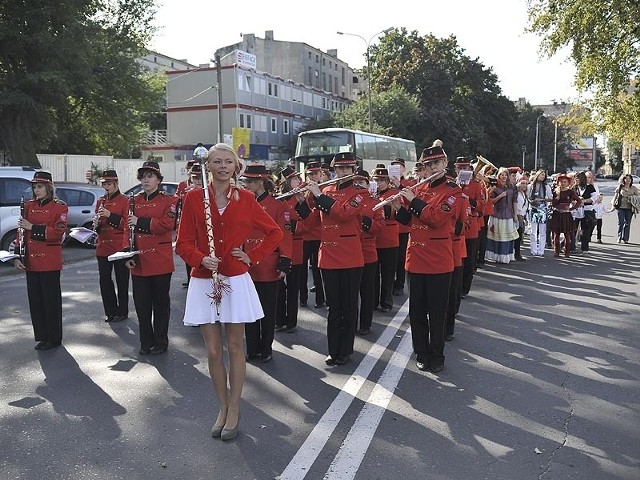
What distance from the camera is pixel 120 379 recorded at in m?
6.25

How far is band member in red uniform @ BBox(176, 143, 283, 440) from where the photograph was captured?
14.9 ft

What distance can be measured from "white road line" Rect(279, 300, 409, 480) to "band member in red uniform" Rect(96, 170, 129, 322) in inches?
137

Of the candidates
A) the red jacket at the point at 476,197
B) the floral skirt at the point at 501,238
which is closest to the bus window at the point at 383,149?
the floral skirt at the point at 501,238

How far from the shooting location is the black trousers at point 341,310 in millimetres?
6645

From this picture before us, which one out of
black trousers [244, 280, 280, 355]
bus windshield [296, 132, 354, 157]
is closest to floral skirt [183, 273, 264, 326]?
black trousers [244, 280, 280, 355]

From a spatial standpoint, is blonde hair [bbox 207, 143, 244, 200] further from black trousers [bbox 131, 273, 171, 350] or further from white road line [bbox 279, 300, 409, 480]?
black trousers [bbox 131, 273, 171, 350]

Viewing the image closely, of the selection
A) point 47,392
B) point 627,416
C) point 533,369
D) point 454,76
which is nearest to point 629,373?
point 533,369

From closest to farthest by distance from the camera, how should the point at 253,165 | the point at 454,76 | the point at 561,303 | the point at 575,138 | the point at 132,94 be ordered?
the point at 253,165 → the point at 561,303 → the point at 575,138 → the point at 132,94 → the point at 454,76

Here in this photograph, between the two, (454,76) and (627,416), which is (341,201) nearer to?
(627,416)

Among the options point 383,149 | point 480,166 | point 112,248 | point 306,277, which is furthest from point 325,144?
point 112,248

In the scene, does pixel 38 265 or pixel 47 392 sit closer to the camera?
pixel 47 392

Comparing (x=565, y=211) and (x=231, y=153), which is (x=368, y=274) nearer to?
(x=231, y=153)

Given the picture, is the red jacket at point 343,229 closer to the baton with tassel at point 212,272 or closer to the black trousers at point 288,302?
the black trousers at point 288,302

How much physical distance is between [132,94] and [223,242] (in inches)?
1160
